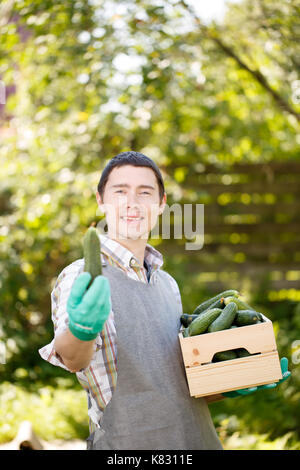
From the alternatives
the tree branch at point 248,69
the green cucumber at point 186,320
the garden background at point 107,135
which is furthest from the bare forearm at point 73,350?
the tree branch at point 248,69

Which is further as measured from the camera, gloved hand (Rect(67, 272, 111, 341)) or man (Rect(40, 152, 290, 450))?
man (Rect(40, 152, 290, 450))

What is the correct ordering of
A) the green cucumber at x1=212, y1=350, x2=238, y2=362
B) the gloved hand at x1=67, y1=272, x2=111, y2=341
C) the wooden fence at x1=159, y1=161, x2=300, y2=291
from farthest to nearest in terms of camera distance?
the wooden fence at x1=159, y1=161, x2=300, y2=291 → the green cucumber at x1=212, y1=350, x2=238, y2=362 → the gloved hand at x1=67, y1=272, x2=111, y2=341

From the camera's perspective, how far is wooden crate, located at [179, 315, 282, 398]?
1557mm

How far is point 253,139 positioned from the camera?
532cm

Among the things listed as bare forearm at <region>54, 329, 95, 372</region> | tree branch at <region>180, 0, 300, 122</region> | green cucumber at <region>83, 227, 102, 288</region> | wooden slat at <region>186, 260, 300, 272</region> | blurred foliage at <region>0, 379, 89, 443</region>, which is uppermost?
green cucumber at <region>83, 227, 102, 288</region>

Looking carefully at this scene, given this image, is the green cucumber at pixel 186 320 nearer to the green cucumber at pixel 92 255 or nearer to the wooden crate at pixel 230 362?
the wooden crate at pixel 230 362

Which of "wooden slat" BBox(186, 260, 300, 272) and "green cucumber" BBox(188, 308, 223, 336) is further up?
"green cucumber" BBox(188, 308, 223, 336)

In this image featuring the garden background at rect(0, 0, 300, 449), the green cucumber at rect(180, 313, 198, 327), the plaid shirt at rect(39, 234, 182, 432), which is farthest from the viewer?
the garden background at rect(0, 0, 300, 449)

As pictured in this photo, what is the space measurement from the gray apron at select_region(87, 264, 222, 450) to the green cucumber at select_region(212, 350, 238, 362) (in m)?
0.11

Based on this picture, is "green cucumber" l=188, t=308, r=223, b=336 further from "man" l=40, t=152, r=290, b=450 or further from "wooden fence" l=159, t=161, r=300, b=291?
"wooden fence" l=159, t=161, r=300, b=291

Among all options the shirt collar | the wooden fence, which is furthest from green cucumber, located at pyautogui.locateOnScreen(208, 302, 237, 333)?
the wooden fence

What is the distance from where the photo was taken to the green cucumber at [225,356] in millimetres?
1609
